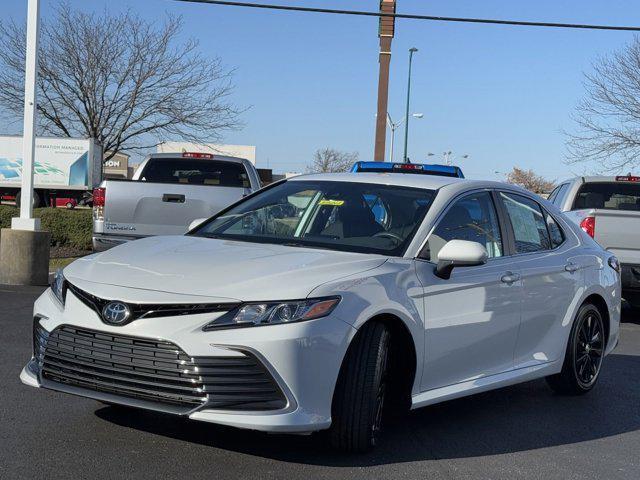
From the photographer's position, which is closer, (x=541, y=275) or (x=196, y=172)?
(x=541, y=275)

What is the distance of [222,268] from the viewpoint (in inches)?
170

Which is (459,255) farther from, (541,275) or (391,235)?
(541,275)

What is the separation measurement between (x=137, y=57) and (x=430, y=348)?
74.0ft

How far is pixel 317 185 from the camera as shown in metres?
5.85

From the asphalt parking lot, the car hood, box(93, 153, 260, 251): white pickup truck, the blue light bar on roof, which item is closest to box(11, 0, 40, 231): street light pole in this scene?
box(93, 153, 260, 251): white pickup truck

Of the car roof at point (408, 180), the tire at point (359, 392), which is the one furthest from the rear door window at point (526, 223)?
the tire at point (359, 392)

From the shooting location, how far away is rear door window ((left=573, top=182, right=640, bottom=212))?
39.3ft

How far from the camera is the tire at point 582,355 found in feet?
20.7

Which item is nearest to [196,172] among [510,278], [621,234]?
[621,234]

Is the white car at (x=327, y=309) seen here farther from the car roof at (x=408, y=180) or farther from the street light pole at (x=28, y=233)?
the street light pole at (x=28, y=233)

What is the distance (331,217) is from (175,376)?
184 centimetres

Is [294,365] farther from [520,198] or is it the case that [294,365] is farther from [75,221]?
[75,221]

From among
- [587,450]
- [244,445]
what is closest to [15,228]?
[244,445]

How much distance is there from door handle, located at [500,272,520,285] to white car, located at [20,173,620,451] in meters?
0.02
